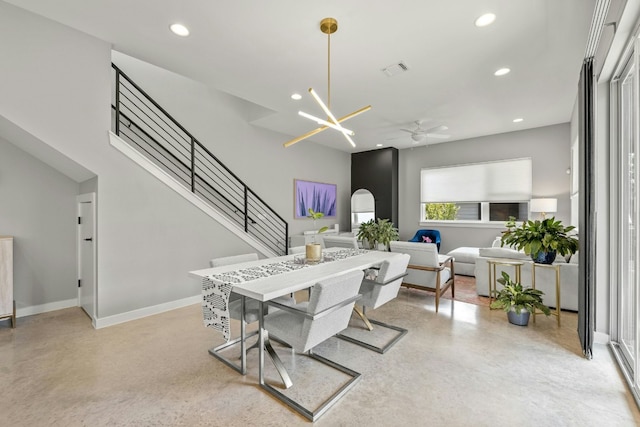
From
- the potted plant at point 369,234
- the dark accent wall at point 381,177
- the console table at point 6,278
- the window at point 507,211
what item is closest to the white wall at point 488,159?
the window at point 507,211

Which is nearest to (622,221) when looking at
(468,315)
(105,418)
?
(468,315)

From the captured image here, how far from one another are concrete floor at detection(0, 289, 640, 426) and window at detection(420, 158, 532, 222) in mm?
3530

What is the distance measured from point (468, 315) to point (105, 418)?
12.0 ft

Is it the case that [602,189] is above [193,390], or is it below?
above

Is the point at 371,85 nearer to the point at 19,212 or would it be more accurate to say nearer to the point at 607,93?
the point at 607,93

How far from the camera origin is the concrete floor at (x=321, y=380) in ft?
5.98

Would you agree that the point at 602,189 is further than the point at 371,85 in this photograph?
No

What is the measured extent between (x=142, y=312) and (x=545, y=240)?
190 inches

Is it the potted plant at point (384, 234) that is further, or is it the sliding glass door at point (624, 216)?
the potted plant at point (384, 234)

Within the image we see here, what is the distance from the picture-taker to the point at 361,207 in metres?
7.89

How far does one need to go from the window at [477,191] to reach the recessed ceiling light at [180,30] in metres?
5.99

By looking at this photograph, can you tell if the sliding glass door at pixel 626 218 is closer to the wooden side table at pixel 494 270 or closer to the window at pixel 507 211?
the wooden side table at pixel 494 270

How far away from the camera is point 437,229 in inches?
277

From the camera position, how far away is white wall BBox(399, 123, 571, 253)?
18.3ft
